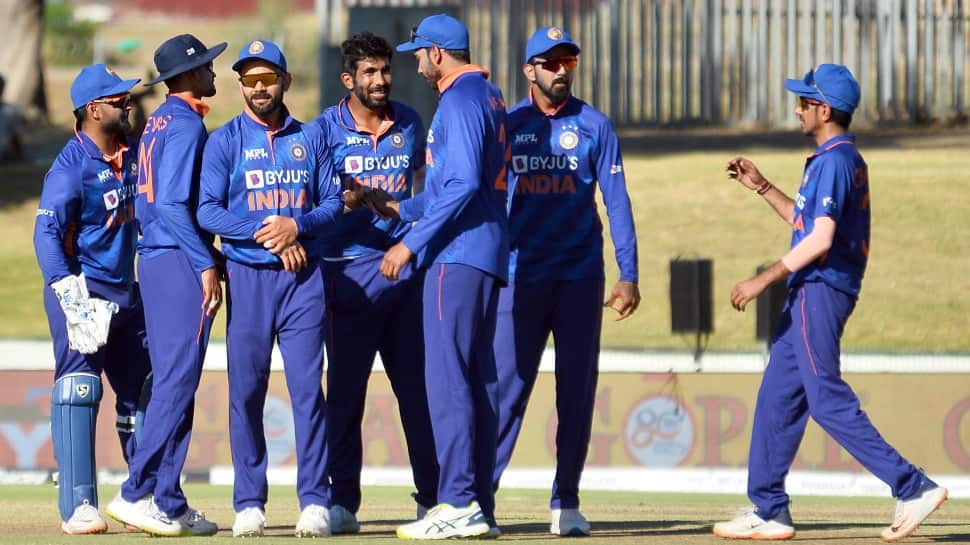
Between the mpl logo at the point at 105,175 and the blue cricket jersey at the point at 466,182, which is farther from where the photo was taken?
the mpl logo at the point at 105,175

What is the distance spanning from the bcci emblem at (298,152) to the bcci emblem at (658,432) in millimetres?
6258

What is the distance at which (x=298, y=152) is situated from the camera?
8508 millimetres

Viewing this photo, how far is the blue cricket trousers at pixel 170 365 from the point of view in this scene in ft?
27.9

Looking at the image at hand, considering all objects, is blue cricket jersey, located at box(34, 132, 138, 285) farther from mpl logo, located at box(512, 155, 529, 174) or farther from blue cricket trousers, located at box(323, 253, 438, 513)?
mpl logo, located at box(512, 155, 529, 174)

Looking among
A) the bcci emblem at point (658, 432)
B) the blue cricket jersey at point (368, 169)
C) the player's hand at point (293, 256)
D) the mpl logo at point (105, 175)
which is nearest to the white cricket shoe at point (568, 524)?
the blue cricket jersey at point (368, 169)

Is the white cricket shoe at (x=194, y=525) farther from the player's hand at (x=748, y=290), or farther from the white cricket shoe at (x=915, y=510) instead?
the white cricket shoe at (x=915, y=510)

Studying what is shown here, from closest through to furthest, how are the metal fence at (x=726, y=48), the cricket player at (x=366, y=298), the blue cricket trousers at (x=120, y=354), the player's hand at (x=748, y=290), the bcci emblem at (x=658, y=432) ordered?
the player's hand at (x=748, y=290) → the blue cricket trousers at (x=120, y=354) → the cricket player at (x=366, y=298) → the bcci emblem at (x=658, y=432) → the metal fence at (x=726, y=48)

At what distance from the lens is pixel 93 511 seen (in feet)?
28.8

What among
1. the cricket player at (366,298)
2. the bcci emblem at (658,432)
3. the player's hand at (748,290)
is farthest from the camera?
the bcci emblem at (658,432)

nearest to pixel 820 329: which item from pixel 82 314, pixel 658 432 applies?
pixel 82 314

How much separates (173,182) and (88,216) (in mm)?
579

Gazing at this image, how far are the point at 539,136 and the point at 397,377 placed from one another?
54.4 inches

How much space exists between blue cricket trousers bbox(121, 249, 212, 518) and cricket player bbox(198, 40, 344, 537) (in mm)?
177

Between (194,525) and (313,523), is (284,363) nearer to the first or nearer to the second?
(313,523)
